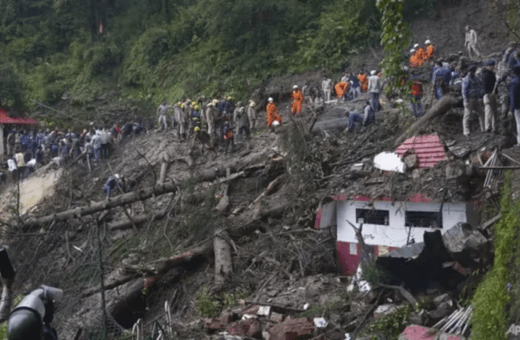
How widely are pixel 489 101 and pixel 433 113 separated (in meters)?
1.78

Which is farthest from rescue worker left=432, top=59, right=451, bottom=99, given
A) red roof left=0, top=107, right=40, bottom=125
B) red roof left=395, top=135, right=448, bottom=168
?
red roof left=0, top=107, right=40, bottom=125

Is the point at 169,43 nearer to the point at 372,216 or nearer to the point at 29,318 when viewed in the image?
the point at 372,216

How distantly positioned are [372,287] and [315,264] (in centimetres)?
298

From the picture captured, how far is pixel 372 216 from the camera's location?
13.9m

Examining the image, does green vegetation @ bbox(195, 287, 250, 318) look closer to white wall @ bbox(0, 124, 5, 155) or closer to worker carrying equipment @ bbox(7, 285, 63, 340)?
worker carrying equipment @ bbox(7, 285, 63, 340)

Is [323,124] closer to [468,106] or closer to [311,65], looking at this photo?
[468,106]

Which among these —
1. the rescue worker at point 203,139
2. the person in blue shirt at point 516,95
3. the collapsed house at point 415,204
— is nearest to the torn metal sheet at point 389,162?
the collapsed house at point 415,204

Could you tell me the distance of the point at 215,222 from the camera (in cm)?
1571

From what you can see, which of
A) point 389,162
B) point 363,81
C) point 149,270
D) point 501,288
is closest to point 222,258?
point 149,270

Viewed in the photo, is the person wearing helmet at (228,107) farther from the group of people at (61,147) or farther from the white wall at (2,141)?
the white wall at (2,141)

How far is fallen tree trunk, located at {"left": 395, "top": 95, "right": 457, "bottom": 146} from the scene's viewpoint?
14719 mm

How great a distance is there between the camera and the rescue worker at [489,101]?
13.2 metres

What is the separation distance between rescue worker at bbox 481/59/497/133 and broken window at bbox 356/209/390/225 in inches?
112

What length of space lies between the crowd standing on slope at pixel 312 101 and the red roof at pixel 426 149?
1.03 metres
